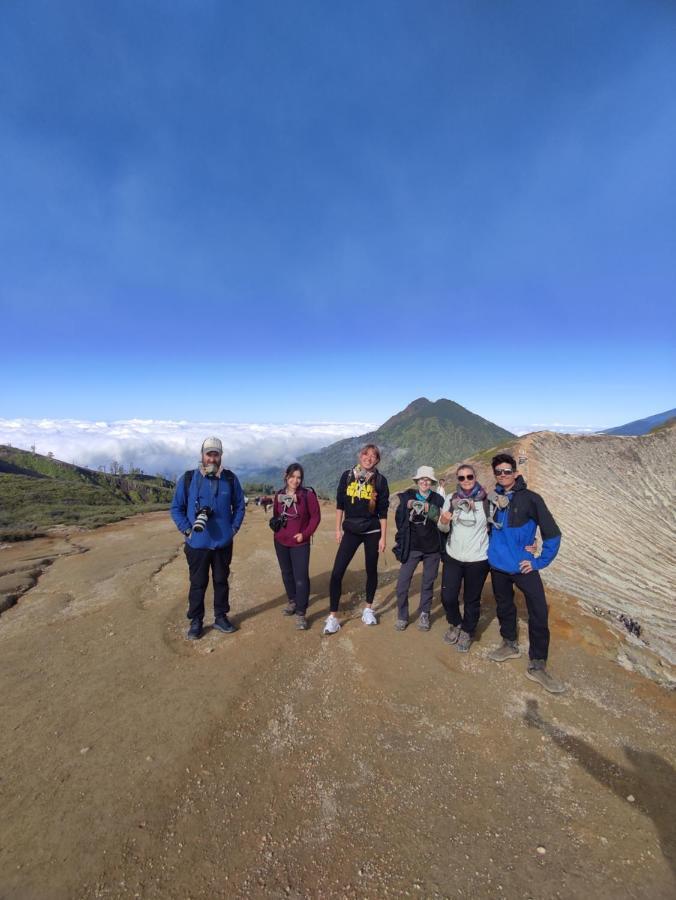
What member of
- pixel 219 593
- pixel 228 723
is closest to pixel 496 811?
pixel 228 723

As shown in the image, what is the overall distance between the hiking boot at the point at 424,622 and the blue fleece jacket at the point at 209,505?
3648 millimetres

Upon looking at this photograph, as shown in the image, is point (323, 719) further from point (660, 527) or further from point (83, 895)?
point (660, 527)

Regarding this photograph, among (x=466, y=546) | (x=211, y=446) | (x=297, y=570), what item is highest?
(x=211, y=446)

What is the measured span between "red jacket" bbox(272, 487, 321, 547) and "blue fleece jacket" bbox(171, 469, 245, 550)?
79 centimetres

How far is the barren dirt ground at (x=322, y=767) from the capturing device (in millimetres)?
2977

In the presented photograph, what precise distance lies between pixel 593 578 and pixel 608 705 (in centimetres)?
1289

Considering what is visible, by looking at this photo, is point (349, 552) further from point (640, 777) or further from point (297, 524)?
point (640, 777)

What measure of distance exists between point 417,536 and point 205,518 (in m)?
3.50

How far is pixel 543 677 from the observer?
5379 millimetres

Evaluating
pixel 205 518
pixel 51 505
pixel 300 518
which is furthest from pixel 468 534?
pixel 51 505

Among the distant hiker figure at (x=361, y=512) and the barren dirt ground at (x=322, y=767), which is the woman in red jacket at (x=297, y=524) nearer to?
the distant hiker figure at (x=361, y=512)

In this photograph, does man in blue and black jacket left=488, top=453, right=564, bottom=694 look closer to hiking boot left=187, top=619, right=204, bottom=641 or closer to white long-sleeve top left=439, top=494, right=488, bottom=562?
white long-sleeve top left=439, top=494, right=488, bottom=562

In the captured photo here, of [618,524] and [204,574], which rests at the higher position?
[204,574]

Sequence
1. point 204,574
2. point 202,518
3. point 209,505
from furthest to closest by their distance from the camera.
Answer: point 204,574 → point 209,505 → point 202,518
